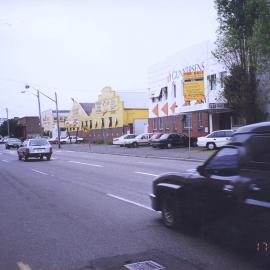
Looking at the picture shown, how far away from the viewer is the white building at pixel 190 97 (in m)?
36.1

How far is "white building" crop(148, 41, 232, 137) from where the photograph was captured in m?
36.1

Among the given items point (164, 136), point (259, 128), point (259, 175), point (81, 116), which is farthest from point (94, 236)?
point (81, 116)

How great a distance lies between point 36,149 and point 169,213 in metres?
25.6

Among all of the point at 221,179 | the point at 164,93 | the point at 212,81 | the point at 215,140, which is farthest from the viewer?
the point at 164,93

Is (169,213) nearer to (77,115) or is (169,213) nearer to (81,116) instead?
(81,116)

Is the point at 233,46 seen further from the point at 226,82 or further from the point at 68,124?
the point at 68,124

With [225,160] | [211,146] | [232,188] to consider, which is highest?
[225,160]

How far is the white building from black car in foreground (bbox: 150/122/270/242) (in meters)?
25.9

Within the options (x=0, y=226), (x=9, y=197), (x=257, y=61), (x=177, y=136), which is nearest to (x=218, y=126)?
(x=177, y=136)

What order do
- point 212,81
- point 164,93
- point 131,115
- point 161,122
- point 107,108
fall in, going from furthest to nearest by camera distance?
point 107,108, point 131,115, point 161,122, point 164,93, point 212,81

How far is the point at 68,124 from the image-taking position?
7888 cm

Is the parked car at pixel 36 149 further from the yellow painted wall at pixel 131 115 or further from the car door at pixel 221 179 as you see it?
the yellow painted wall at pixel 131 115

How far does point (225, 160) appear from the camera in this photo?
628 cm

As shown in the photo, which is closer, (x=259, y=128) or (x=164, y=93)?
(x=259, y=128)
